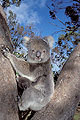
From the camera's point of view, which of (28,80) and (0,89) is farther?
(28,80)

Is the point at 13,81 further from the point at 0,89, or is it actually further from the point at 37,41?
the point at 37,41

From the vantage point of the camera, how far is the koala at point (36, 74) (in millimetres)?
2769

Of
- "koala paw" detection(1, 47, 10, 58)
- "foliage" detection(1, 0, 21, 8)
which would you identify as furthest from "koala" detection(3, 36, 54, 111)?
"foliage" detection(1, 0, 21, 8)

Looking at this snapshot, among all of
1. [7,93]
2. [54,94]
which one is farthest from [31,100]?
[7,93]

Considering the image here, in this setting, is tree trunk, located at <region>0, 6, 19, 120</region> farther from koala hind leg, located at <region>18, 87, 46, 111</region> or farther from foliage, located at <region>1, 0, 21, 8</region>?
foliage, located at <region>1, 0, 21, 8</region>

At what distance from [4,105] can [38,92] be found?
0.98 metres

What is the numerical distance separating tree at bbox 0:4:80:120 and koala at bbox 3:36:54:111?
0.20 metres

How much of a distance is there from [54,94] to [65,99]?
0.96 feet

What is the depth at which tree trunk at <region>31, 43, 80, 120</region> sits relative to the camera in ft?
8.36

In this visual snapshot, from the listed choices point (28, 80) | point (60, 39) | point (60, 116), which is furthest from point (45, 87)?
point (60, 39)

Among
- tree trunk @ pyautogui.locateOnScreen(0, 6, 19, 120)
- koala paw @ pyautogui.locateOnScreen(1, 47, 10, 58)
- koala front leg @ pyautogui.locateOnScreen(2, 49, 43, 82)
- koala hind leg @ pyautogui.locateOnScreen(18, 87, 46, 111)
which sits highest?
koala paw @ pyautogui.locateOnScreen(1, 47, 10, 58)

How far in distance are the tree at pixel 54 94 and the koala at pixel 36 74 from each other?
0.20m

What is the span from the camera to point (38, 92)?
291cm

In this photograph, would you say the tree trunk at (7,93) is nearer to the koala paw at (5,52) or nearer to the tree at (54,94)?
the tree at (54,94)
